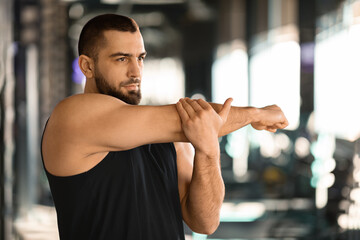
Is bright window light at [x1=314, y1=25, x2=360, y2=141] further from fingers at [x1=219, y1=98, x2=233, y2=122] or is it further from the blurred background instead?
fingers at [x1=219, y1=98, x2=233, y2=122]

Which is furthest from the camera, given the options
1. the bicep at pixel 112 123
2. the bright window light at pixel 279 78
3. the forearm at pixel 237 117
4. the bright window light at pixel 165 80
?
the bright window light at pixel 165 80

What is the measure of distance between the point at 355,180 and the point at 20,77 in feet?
11.8

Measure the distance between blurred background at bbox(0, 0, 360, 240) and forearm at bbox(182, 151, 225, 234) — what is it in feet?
7.13

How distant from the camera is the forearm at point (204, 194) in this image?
1.17 metres

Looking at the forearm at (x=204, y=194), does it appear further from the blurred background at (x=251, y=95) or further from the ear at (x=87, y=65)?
the blurred background at (x=251, y=95)

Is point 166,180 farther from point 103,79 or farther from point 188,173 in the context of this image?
point 103,79

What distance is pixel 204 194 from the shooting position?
1.22 meters

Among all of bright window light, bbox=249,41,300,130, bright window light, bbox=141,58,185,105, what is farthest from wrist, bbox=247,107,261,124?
bright window light, bbox=141,58,185,105

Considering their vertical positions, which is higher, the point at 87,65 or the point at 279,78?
the point at 279,78

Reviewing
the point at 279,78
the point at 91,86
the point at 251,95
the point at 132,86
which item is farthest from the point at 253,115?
the point at 251,95

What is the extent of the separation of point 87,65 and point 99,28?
109 mm

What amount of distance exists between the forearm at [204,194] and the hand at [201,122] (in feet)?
0.18

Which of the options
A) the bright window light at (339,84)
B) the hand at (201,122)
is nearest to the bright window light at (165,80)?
the bright window light at (339,84)

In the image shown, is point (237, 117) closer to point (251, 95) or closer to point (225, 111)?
point (225, 111)
